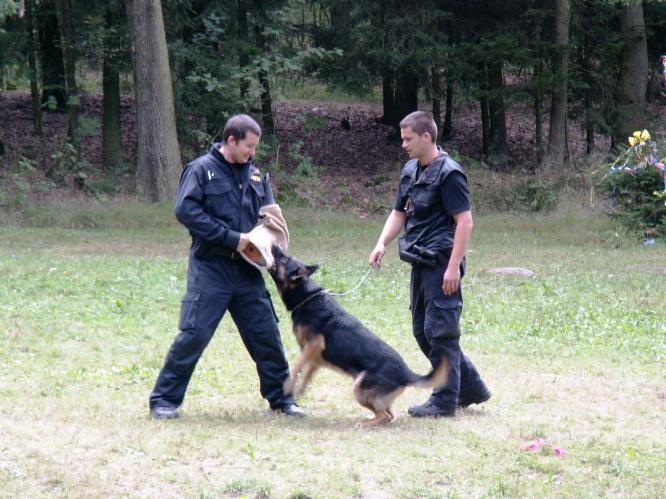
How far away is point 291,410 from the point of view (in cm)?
642

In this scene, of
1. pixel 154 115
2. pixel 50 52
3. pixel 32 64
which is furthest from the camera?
pixel 50 52

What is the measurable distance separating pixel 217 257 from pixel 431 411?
1.81 meters

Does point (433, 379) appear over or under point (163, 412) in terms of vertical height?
over

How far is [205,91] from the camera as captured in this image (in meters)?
23.2

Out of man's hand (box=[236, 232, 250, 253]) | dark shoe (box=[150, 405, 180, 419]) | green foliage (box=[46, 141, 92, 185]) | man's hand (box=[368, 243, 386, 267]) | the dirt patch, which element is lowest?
the dirt patch

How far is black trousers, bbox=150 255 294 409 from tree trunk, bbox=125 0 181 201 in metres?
A: 13.8

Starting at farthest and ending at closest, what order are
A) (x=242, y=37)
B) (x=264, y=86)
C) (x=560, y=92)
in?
1. (x=560, y=92)
2. (x=242, y=37)
3. (x=264, y=86)

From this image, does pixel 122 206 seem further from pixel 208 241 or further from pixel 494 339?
pixel 208 241

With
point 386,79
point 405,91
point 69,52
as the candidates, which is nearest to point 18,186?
point 69,52

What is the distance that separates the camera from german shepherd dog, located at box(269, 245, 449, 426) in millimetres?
5988

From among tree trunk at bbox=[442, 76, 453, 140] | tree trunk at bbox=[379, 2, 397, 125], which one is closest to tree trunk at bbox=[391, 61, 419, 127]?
tree trunk at bbox=[379, 2, 397, 125]

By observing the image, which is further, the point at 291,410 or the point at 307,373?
the point at 291,410

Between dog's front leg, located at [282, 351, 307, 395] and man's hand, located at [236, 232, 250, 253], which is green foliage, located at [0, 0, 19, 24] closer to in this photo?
man's hand, located at [236, 232, 250, 253]

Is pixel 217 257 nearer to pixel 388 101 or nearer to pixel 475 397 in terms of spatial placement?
pixel 475 397
